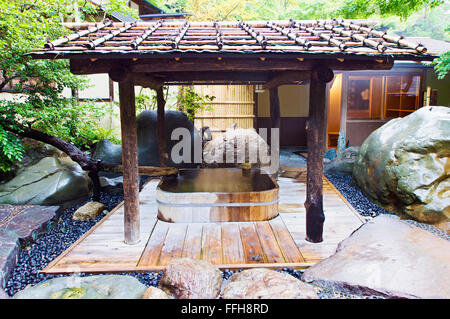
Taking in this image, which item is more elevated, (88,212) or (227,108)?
(227,108)

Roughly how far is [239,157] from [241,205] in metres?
3.88

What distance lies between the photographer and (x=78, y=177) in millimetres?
6277

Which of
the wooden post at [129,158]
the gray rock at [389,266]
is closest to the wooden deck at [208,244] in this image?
the wooden post at [129,158]

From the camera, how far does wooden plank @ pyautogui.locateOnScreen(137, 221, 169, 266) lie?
146 inches

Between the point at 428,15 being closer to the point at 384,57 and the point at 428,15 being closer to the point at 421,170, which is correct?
the point at 421,170

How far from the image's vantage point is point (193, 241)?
423 cm

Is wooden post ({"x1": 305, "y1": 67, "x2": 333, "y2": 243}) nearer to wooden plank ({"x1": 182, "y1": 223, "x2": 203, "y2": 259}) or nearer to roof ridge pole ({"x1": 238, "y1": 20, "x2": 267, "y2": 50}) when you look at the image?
roof ridge pole ({"x1": 238, "y1": 20, "x2": 267, "y2": 50})

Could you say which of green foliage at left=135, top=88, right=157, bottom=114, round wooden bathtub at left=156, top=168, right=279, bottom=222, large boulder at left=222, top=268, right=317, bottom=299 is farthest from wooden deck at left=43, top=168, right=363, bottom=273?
green foliage at left=135, top=88, right=157, bottom=114

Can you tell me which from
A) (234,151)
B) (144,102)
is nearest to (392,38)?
(234,151)

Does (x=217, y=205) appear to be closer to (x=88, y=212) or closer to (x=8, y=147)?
(x=88, y=212)

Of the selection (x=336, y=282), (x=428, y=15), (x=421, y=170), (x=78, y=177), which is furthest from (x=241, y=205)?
(x=428, y=15)

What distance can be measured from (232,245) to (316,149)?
169cm

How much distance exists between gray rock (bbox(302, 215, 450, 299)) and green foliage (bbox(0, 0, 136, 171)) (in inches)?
191

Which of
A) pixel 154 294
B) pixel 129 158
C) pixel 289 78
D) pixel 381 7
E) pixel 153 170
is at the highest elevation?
pixel 381 7
